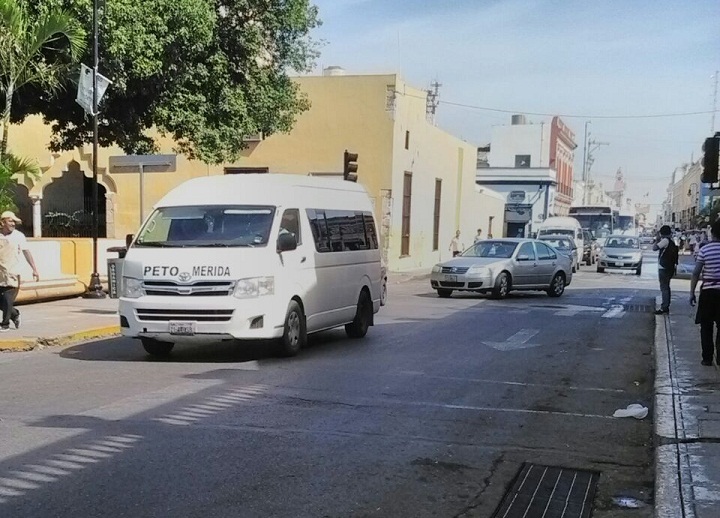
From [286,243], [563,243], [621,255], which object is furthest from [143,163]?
[621,255]

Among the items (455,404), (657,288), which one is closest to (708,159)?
(455,404)

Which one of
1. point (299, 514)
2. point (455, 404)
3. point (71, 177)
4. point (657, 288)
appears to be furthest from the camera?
point (71, 177)

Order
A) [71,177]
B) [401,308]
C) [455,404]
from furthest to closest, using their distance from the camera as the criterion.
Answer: [71,177]
[401,308]
[455,404]

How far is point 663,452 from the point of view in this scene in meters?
5.88

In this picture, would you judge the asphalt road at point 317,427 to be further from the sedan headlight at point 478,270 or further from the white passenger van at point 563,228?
the white passenger van at point 563,228

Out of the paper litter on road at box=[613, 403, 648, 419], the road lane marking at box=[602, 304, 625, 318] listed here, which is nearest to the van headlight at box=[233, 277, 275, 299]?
the paper litter on road at box=[613, 403, 648, 419]

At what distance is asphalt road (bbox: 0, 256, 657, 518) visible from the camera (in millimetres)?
4918

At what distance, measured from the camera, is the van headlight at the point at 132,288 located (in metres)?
9.63

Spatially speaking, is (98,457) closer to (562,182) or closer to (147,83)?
(147,83)

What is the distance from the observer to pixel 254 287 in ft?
31.6

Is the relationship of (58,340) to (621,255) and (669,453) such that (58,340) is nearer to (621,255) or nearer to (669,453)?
(669,453)

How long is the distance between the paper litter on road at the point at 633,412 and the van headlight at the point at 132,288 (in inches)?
222

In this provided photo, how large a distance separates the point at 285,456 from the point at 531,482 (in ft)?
5.79

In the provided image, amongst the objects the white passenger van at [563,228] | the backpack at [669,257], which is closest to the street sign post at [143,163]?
the backpack at [669,257]
